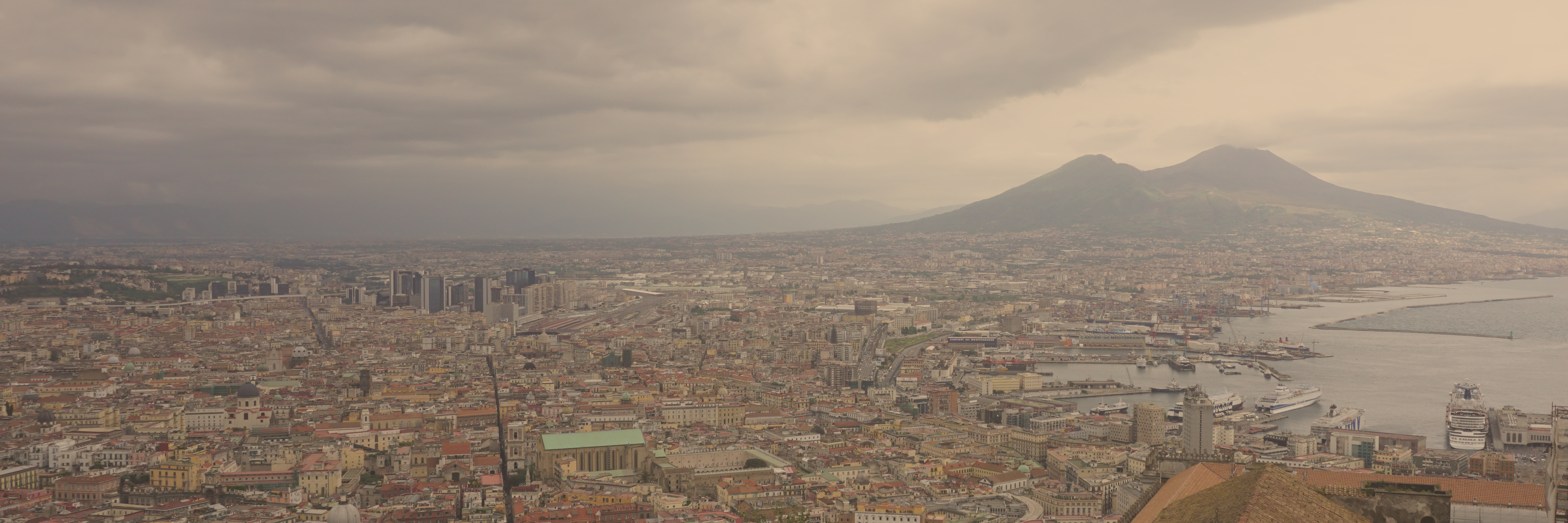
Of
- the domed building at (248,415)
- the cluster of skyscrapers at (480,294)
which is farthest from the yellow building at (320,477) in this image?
the cluster of skyscrapers at (480,294)

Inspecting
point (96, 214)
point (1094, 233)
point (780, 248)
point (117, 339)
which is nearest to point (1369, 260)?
point (1094, 233)

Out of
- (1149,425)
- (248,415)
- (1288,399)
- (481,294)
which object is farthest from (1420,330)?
(248,415)

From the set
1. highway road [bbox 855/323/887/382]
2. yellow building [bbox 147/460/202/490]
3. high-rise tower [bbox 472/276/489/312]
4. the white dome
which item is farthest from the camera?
high-rise tower [bbox 472/276/489/312]

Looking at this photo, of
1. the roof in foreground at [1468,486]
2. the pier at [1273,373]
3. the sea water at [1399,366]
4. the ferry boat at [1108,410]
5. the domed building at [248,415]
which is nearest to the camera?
the roof in foreground at [1468,486]

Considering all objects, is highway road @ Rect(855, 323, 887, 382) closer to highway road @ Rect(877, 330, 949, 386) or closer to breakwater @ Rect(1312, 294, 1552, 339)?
highway road @ Rect(877, 330, 949, 386)

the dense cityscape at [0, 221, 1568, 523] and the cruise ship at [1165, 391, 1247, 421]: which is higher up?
the dense cityscape at [0, 221, 1568, 523]

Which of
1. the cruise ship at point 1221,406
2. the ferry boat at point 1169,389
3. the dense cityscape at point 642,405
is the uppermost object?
the dense cityscape at point 642,405

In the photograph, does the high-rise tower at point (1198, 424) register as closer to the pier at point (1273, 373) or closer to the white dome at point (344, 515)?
the white dome at point (344, 515)

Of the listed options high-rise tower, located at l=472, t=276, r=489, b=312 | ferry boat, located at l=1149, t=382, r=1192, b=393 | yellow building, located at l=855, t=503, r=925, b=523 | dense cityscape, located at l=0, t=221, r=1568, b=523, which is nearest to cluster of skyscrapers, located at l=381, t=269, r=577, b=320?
high-rise tower, located at l=472, t=276, r=489, b=312
